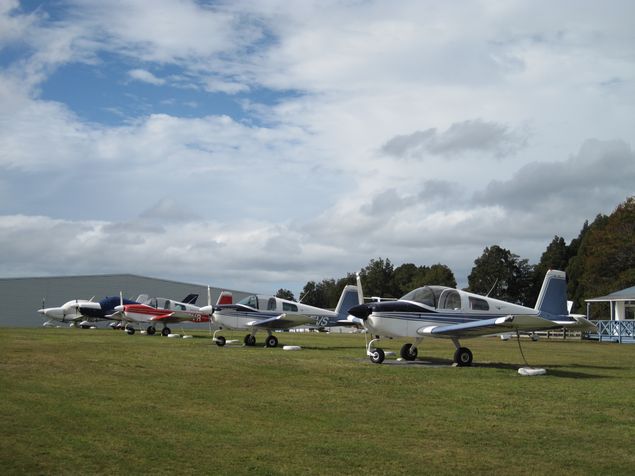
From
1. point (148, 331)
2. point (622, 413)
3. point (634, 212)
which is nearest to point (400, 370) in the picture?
point (622, 413)

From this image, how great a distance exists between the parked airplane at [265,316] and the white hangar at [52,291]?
50.6 meters

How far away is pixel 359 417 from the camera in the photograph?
33.6ft

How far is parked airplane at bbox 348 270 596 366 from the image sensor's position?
18.3 m

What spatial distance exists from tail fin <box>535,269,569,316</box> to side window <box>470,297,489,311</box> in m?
2.04

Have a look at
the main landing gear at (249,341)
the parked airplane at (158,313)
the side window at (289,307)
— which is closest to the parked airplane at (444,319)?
the main landing gear at (249,341)

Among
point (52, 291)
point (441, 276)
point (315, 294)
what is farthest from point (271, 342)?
point (315, 294)

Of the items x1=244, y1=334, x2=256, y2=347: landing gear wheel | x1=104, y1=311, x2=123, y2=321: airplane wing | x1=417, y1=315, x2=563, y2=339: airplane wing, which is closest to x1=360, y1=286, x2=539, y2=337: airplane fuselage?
x1=417, y1=315, x2=563, y2=339: airplane wing

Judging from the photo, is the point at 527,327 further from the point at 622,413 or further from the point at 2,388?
the point at 2,388

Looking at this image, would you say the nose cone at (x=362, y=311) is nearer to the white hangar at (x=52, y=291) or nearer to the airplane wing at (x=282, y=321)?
the airplane wing at (x=282, y=321)

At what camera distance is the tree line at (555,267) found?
67375 millimetres

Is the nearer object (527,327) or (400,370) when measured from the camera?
(400,370)

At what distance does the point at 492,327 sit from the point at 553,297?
4352 mm

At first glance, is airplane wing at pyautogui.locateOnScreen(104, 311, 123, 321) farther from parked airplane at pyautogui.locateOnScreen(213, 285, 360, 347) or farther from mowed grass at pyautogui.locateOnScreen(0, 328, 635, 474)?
mowed grass at pyautogui.locateOnScreen(0, 328, 635, 474)

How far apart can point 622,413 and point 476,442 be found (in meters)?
3.65
